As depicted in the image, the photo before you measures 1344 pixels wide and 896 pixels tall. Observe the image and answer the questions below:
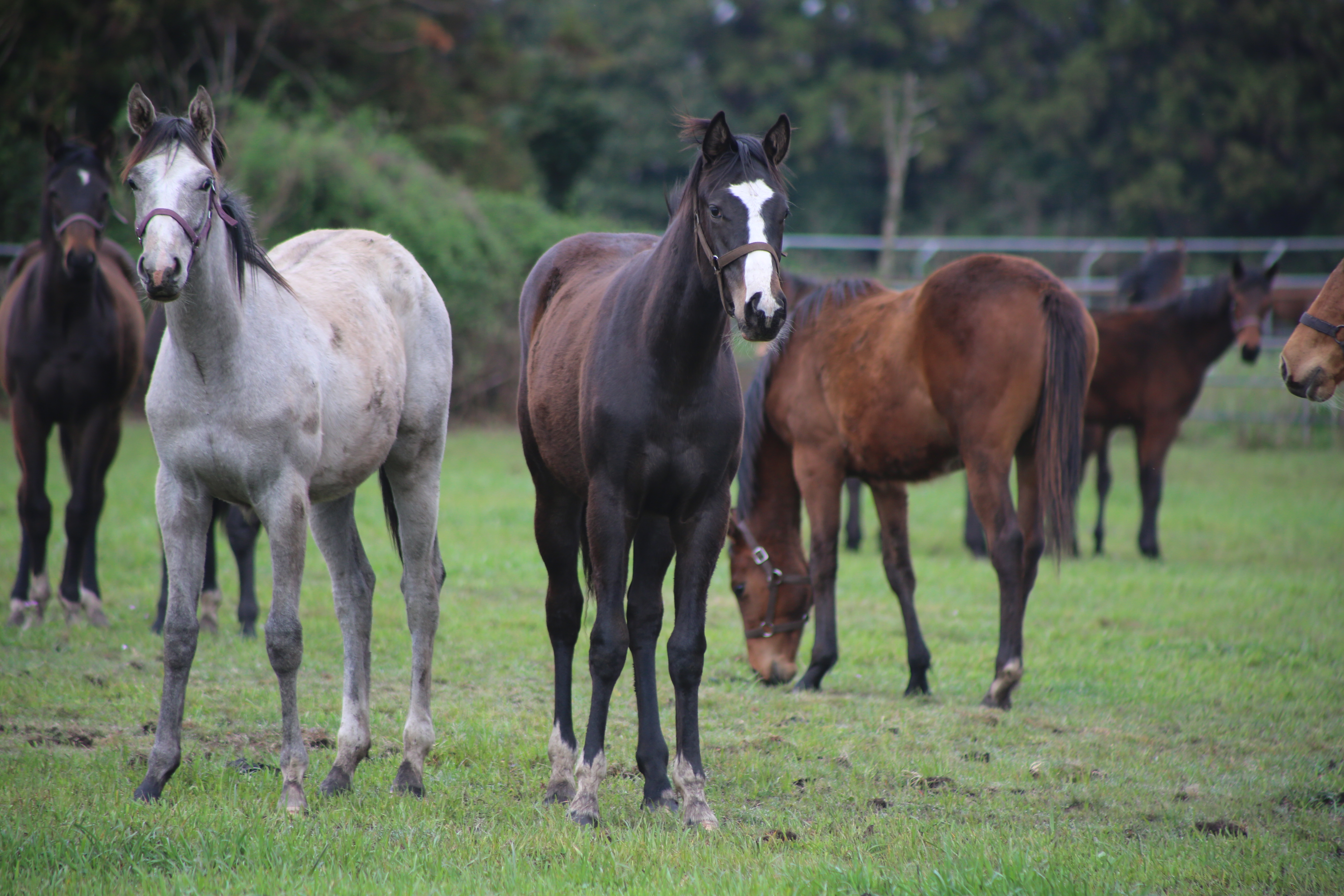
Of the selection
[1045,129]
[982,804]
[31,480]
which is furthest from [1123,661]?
[1045,129]

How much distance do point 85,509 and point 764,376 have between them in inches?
155

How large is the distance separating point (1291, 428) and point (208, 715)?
17693 millimetres

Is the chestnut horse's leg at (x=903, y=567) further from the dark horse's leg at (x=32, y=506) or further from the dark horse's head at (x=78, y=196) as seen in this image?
the dark horse's leg at (x=32, y=506)

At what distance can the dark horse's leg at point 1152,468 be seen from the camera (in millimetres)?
10359

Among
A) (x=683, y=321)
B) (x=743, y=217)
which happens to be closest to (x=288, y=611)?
(x=683, y=321)

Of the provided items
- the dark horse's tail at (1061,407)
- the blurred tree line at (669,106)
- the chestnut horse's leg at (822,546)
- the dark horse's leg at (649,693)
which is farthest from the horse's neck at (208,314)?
the blurred tree line at (669,106)

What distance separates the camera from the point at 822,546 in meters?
6.03

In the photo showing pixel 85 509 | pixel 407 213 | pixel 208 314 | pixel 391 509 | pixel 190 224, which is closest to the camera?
pixel 190 224

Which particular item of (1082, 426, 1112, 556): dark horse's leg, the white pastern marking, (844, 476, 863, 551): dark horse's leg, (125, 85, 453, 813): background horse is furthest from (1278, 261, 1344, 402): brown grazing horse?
(1082, 426, 1112, 556): dark horse's leg

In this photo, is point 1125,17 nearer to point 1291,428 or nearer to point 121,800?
point 1291,428

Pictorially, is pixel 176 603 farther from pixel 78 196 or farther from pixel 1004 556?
pixel 1004 556

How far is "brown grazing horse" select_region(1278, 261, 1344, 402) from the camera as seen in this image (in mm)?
4031

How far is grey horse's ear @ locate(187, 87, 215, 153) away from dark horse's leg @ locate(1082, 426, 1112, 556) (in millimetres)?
9353

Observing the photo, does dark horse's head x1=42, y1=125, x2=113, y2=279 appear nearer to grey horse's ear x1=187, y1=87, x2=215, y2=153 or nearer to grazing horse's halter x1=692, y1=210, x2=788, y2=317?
grey horse's ear x1=187, y1=87, x2=215, y2=153
